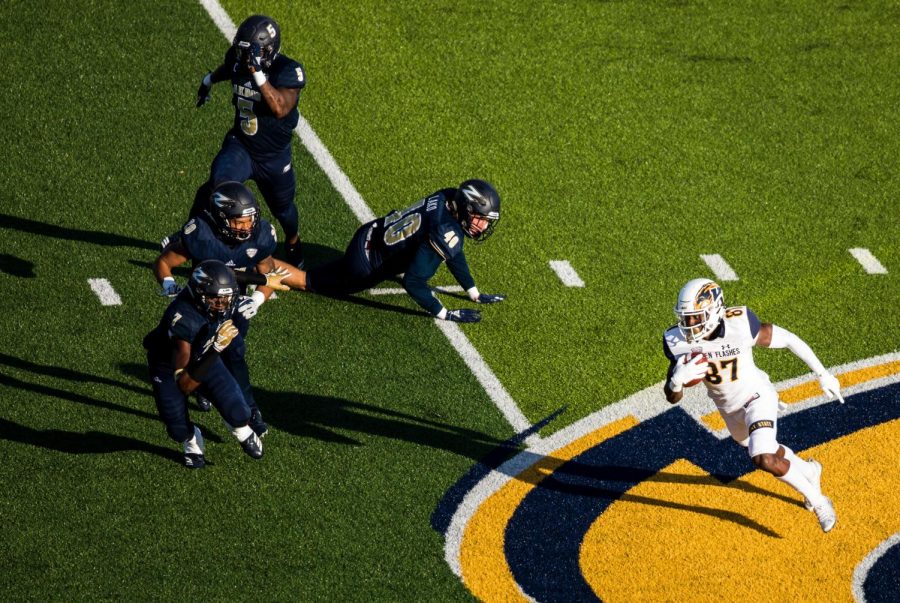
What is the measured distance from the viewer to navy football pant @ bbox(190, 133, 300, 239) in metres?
11.0

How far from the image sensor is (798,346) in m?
9.34

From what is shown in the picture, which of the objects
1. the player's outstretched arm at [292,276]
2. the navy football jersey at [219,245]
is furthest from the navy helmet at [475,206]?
the navy football jersey at [219,245]

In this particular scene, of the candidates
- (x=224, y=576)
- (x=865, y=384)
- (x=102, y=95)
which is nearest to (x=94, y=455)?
(x=224, y=576)

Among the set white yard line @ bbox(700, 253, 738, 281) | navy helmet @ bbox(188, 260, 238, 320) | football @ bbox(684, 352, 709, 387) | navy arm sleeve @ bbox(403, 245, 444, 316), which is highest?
navy helmet @ bbox(188, 260, 238, 320)

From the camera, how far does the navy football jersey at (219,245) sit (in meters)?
9.80

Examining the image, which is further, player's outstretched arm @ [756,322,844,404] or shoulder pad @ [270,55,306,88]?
shoulder pad @ [270,55,306,88]

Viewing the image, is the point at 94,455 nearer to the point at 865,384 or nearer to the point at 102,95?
the point at 102,95

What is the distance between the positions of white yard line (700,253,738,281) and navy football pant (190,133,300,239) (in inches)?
140

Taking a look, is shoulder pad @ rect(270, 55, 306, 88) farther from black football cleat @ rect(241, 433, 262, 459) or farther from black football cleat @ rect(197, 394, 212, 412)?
black football cleat @ rect(241, 433, 262, 459)

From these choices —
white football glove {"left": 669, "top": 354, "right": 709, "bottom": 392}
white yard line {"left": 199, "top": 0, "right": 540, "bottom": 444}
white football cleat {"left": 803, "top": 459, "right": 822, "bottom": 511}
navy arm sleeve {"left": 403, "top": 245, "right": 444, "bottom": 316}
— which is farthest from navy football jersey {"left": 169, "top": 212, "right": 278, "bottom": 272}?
white football cleat {"left": 803, "top": 459, "right": 822, "bottom": 511}

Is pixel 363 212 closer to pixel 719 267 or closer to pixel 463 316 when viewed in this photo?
pixel 463 316

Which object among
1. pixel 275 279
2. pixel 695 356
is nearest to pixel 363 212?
pixel 275 279

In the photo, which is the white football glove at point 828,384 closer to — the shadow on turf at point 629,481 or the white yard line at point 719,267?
the shadow on turf at point 629,481

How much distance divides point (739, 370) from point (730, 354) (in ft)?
0.45
